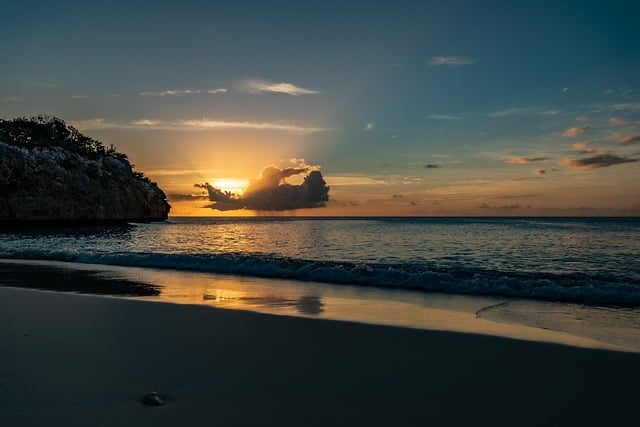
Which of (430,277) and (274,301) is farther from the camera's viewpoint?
(430,277)

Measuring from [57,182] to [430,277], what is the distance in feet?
249

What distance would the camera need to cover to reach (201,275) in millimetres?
17312

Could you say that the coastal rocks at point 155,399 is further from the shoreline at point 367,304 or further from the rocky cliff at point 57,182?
the rocky cliff at point 57,182

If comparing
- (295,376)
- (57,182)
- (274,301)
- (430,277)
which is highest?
(57,182)

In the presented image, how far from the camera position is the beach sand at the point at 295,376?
3.92m

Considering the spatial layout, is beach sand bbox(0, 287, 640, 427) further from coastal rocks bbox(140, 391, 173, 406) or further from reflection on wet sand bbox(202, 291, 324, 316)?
reflection on wet sand bbox(202, 291, 324, 316)

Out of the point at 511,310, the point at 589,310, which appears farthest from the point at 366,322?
the point at 589,310

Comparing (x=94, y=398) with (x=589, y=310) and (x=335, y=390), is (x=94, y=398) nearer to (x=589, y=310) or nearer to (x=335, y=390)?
(x=335, y=390)

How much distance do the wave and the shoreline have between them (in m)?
0.97

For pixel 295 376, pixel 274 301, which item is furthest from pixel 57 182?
pixel 295 376

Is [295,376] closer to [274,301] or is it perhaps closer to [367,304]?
[367,304]

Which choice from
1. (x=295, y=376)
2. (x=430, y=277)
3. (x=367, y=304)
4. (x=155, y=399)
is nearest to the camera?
(x=155, y=399)

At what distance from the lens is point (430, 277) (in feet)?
47.2

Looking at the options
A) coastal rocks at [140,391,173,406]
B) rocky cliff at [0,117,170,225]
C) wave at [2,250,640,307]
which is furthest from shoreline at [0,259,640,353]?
rocky cliff at [0,117,170,225]
